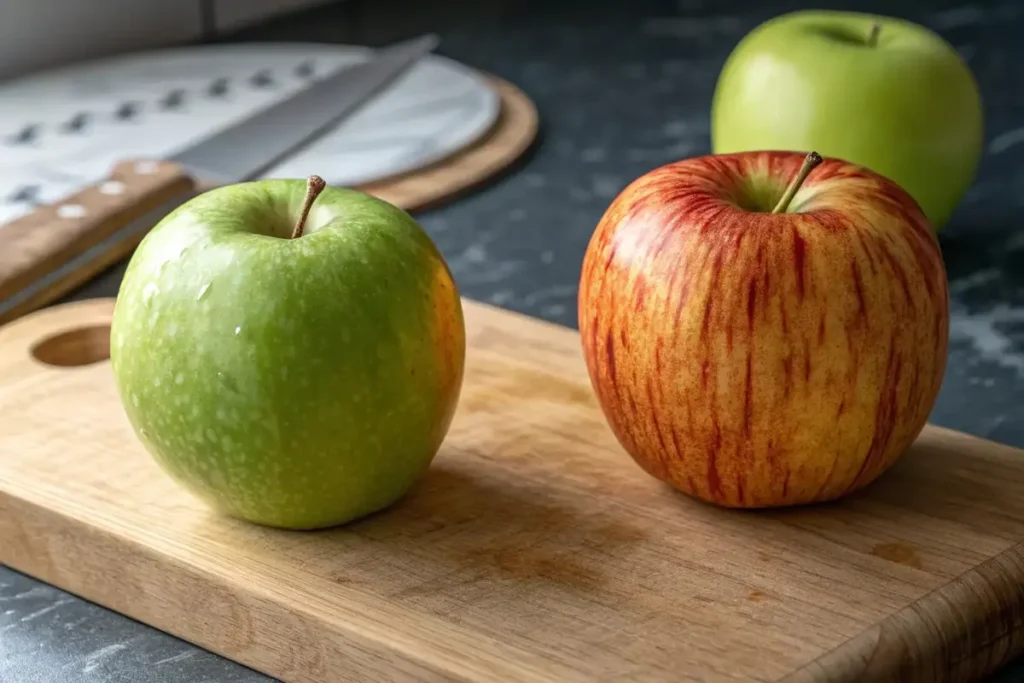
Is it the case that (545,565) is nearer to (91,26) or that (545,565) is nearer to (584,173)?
(584,173)

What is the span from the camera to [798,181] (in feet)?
2.67

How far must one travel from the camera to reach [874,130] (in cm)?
120

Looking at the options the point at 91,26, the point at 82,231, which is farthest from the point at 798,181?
the point at 91,26

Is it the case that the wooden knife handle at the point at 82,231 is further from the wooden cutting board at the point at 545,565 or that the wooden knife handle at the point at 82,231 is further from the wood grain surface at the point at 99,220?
the wooden cutting board at the point at 545,565

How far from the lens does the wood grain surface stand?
1.12m

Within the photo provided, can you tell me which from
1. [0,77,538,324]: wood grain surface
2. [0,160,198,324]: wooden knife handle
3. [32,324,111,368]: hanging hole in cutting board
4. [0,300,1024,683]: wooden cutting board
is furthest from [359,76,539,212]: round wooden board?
[0,300,1024,683]: wooden cutting board

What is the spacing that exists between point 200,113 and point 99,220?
0.43 meters

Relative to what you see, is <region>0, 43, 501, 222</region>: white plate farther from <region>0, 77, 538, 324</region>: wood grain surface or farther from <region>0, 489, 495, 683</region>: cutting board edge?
<region>0, 489, 495, 683</region>: cutting board edge

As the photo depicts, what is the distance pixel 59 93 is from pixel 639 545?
3.53 feet

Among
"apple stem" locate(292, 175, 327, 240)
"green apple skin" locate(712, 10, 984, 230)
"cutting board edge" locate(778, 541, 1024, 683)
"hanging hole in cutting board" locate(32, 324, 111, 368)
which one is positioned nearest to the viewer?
"cutting board edge" locate(778, 541, 1024, 683)

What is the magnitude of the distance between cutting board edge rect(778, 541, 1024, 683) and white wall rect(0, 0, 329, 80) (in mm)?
1316

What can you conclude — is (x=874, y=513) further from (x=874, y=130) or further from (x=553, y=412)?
(x=874, y=130)

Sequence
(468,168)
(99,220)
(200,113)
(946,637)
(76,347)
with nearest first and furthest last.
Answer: (946,637) < (76,347) < (99,220) < (468,168) < (200,113)

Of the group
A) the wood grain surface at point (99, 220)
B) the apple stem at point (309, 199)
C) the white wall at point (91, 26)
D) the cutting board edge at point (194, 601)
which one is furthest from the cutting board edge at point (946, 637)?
the white wall at point (91, 26)
